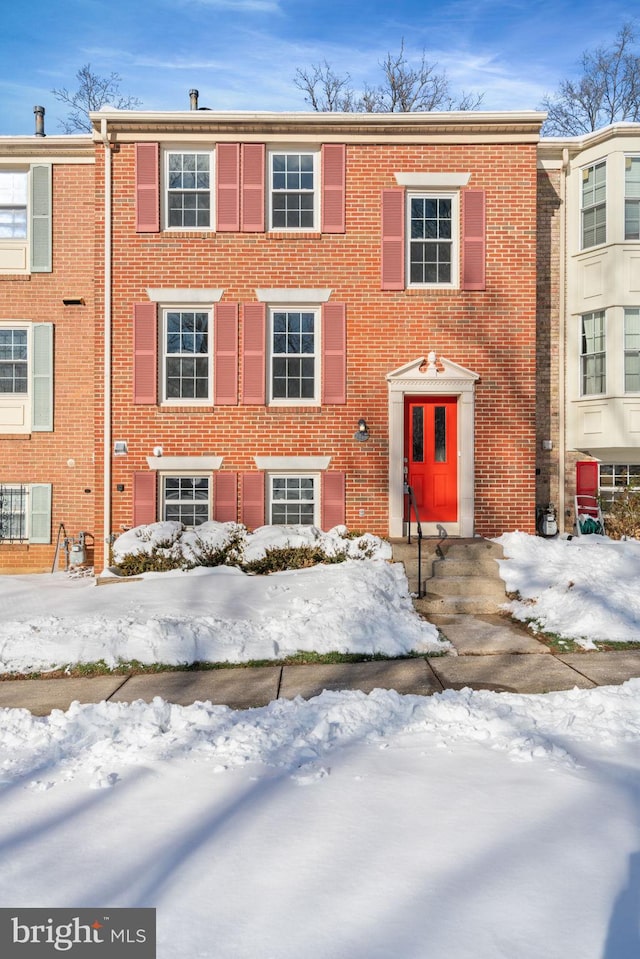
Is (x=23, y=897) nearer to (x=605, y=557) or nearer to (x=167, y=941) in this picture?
(x=167, y=941)

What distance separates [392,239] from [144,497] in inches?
235

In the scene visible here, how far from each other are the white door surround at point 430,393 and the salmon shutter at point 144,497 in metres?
3.97

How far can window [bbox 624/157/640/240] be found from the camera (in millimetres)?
12188

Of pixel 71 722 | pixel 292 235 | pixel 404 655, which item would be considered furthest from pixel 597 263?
pixel 71 722

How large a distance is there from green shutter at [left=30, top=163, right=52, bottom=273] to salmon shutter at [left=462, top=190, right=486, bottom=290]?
24.4 feet

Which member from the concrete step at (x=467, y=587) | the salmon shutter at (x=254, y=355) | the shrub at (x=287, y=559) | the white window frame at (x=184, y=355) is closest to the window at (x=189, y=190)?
the white window frame at (x=184, y=355)

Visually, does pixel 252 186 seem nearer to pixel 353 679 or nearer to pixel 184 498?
pixel 184 498

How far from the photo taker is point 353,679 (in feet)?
→ 20.6

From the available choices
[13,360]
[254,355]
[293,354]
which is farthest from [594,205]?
[13,360]

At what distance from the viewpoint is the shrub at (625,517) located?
11.7 metres

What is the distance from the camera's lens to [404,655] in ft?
23.3

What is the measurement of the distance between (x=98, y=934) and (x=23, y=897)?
41 cm

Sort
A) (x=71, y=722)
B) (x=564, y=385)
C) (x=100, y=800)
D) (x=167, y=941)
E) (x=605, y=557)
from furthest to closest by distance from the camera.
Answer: (x=564, y=385)
(x=605, y=557)
(x=71, y=722)
(x=100, y=800)
(x=167, y=941)

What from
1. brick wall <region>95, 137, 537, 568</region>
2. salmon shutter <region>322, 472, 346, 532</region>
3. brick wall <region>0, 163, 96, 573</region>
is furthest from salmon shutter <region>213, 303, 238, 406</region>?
brick wall <region>0, 163, 96, 573</region>
